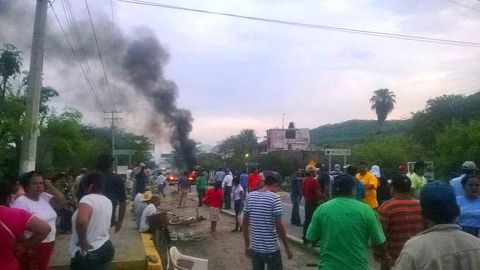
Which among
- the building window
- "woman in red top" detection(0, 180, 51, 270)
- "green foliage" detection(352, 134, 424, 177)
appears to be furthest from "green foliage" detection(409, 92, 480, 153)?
"woman in red top" detection(0, 180, 51, 270)

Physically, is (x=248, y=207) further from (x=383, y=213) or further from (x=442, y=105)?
(x=442, y=105)

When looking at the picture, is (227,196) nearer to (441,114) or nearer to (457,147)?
(457,147)

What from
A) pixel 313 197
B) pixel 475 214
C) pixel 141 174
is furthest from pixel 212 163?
pixel 475 214

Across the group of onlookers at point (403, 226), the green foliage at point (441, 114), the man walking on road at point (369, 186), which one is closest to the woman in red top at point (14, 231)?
the group of onlookers at point (403, 226)

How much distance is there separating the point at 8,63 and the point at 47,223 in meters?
15.4

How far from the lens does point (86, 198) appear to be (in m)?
4.96

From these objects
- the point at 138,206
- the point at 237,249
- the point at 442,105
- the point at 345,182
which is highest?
the point at 442,105

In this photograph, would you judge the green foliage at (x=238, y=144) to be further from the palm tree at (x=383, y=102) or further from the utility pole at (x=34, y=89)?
the utility pole at (x=34, y=89)

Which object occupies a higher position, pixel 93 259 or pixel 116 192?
pixel 116 192

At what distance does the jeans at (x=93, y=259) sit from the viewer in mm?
4961

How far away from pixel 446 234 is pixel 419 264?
22 cm

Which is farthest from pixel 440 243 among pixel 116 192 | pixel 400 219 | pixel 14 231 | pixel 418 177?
pixel 418 177

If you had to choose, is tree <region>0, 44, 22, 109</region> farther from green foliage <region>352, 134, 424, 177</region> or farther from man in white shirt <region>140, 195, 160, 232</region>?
green foliage <region>352, 134, 424, 177</region>

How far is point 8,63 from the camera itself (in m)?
18.1
